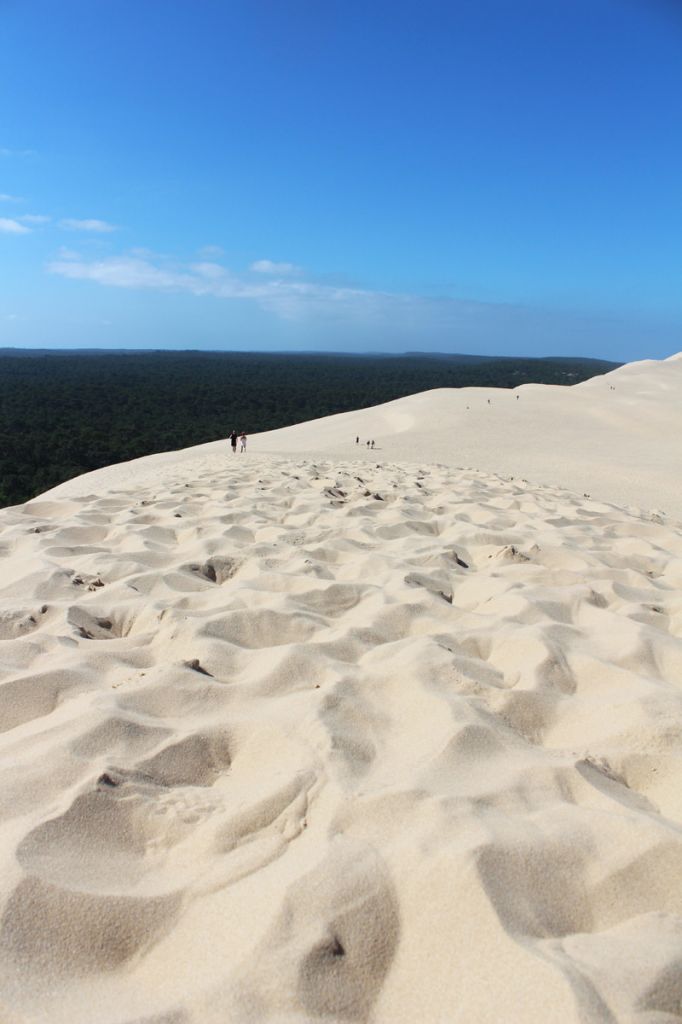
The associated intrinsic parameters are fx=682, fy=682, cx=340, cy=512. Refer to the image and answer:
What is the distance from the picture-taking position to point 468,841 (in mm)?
1519

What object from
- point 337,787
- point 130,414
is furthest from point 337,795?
point 130,414

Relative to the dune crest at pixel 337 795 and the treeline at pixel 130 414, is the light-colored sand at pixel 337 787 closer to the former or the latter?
the dune crest at pixel 337 795

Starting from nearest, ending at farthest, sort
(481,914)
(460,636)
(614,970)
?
(614,970)
(481,914)
(460,636)

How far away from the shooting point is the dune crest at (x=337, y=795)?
1241mm

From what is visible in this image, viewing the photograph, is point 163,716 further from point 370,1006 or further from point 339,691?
point 370,1006

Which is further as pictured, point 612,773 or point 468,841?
point 612,773

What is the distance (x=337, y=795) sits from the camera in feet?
5.72

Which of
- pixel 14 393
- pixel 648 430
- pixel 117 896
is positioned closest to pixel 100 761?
pixel 117 896

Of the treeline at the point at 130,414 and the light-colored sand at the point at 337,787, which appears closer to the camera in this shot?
the light-colored sand at the point at 337,787

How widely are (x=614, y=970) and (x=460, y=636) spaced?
64.6 inches

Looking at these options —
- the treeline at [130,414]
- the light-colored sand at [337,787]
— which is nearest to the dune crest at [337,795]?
the light-colored sand at [337,787]

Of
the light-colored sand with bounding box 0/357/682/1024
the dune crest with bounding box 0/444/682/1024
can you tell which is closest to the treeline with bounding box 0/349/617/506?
the light-colored sand with bounding box 0/357/682/1024

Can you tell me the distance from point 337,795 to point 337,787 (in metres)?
0.04

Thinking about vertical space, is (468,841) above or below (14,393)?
above
